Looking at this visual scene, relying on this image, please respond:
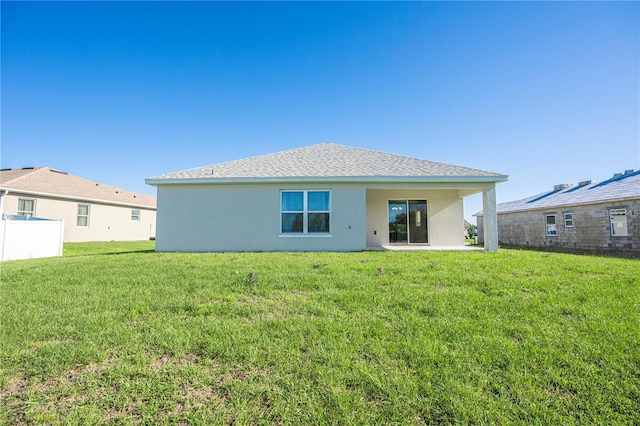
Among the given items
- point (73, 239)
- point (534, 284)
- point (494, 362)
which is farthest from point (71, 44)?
point (534, 284)

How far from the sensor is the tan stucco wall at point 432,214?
13.0 m

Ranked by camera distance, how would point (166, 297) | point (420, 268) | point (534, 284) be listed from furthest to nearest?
point (420, 268) → point (534, 284) → point (166, 297)

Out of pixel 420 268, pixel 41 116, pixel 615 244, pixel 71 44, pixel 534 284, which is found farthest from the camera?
pixel 615 244

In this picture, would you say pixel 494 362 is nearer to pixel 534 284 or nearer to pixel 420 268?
pixel 534 284

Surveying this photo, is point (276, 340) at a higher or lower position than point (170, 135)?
lower

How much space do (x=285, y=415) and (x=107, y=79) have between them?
1496 centimetres

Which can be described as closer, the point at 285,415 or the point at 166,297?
the point at 285,415

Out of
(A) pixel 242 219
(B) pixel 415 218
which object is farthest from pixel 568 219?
(A) pixel 242 219

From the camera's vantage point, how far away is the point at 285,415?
208cm

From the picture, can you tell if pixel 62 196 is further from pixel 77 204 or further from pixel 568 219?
pixel 568 219

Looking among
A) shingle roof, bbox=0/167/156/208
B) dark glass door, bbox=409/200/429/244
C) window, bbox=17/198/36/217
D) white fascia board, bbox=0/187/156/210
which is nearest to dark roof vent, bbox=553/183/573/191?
dark glass door, bbox=409/200/429/244

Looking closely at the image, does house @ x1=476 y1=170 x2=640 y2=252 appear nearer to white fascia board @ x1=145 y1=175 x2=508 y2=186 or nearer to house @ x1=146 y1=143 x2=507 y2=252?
house @ x1=146 y1=143 x2=507 y2=252

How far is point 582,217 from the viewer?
17000mm

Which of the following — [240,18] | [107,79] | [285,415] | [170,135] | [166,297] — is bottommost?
[285,415]
